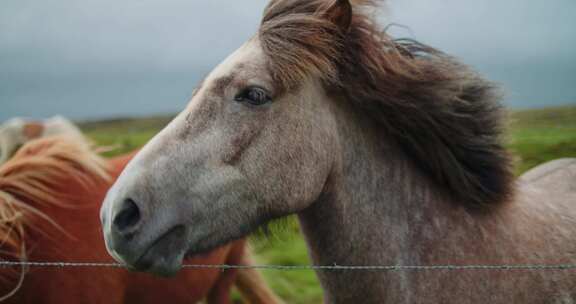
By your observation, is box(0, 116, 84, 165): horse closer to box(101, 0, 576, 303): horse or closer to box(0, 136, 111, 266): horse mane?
box(0, 136, 111, 266): horse mane

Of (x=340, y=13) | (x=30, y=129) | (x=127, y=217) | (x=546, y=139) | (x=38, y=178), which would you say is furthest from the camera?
(x=546, y=139)

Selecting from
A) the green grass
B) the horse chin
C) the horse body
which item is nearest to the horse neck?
the horse body

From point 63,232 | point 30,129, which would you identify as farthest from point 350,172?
point 30,129

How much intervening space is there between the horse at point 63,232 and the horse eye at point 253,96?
44.2 inches

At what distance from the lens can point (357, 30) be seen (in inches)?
86.6

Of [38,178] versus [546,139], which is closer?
[38,178]

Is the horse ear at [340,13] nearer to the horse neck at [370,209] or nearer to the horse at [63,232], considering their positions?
the horse neck at [370,209]

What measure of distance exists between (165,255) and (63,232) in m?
1.63

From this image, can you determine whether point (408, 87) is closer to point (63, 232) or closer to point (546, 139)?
point (63, 232)

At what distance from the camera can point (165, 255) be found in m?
1.88

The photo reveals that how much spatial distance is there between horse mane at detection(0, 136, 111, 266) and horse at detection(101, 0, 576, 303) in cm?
151

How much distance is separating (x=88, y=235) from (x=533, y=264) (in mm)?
2710

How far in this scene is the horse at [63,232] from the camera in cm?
295

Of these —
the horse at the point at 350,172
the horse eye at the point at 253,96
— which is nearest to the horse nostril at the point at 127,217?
the horse at the point at 350,172
